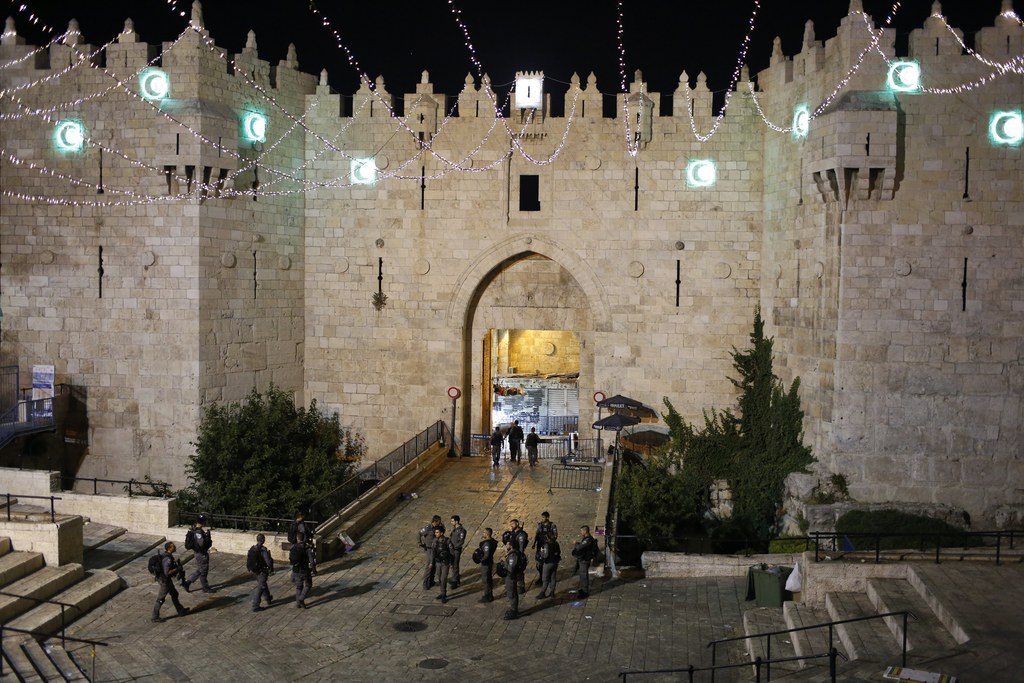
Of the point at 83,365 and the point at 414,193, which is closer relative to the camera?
the point at 83,365

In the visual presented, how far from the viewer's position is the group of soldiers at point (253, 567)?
46.4ft

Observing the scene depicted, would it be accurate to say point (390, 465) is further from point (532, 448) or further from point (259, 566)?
point (259, 566)

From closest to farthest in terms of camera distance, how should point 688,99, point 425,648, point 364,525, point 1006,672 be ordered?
point 1006,672
point 425,648
point 364,525
point 688,99

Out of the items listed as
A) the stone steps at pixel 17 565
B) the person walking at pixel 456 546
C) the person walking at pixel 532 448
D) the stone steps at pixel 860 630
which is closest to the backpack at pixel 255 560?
the person walking at pixel 456 546

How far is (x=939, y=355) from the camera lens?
19562 millimetres

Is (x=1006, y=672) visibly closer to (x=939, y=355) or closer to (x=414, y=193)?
(x=939, y=355)

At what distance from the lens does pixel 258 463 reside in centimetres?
2084

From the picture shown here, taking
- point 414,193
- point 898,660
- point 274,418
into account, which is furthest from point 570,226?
point 898,660

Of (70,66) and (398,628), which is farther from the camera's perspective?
(70,66)

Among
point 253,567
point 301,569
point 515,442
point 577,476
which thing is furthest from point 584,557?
point 515,442

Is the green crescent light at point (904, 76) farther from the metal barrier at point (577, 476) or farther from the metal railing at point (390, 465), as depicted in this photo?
the metal railing at point (390, 465)

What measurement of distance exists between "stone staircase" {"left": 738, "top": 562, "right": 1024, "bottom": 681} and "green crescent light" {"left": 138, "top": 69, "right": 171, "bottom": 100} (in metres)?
16.8

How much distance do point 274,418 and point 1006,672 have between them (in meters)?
15.6

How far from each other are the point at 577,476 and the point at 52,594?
38.9 feet
